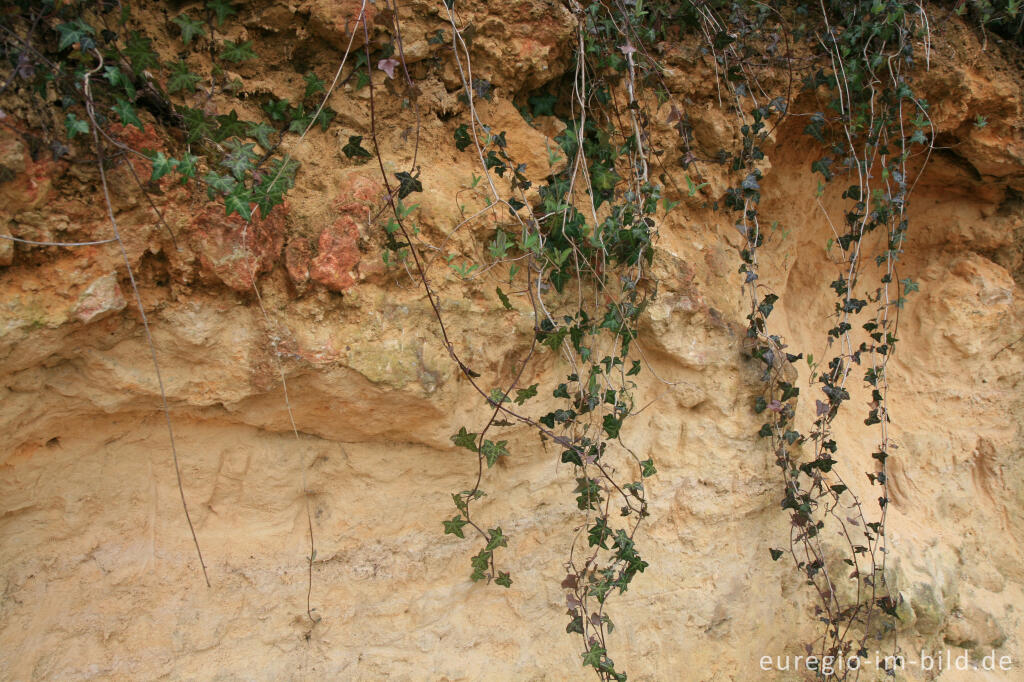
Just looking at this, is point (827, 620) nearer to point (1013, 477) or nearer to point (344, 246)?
point (1013, 477)

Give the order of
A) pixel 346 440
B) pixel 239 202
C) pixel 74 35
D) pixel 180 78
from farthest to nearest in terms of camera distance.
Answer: pixel 346 440
pixel 180 78
pixel 239 202
pixel 74 35

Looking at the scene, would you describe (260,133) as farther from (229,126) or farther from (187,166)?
(187,166)

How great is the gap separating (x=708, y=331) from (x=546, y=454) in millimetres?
768

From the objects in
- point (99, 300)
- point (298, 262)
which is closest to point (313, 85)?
point (298, 262)

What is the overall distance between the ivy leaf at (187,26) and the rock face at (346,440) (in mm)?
184

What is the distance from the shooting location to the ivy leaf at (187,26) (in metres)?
1.85

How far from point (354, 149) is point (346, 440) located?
954 millimetres

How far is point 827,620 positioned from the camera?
2430 mm

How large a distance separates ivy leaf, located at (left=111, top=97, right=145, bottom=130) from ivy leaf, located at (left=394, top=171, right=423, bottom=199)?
27.1 inches

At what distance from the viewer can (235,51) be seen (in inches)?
76.2

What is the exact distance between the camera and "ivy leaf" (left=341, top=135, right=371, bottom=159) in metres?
2.03

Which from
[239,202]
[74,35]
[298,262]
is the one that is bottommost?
[298,262]

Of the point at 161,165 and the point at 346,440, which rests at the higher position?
the point at 161,165

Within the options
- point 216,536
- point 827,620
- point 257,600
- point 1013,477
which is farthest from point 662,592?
point 1013,477
